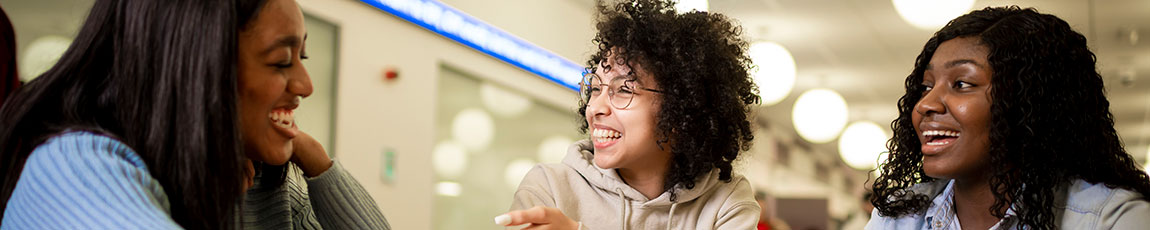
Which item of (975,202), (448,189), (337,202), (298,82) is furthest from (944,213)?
(448,189)

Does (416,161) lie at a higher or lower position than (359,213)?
lower

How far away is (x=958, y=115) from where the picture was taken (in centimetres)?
210

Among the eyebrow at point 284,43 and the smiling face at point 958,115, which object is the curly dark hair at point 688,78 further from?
the eyebrow at point 284,43

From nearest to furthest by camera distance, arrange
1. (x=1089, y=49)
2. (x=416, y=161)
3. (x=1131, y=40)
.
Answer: (x=1089, y=49) < (x=416, y=161) < (x=1131, y=40)

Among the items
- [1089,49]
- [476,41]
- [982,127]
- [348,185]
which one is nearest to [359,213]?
[348,185]

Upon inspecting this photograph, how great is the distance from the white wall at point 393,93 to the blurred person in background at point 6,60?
2.56 meters

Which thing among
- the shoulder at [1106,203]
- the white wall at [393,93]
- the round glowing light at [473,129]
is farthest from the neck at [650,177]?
the round glowing light at [473,129]

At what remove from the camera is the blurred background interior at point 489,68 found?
4535mm

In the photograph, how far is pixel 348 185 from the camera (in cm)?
205

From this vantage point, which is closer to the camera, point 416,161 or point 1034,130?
A: point 1034,130

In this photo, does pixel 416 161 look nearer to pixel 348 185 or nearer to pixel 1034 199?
pixel 348 185

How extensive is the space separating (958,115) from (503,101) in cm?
442

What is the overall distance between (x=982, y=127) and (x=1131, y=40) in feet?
25.5

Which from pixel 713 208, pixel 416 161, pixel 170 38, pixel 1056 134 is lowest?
pixel 416 161
